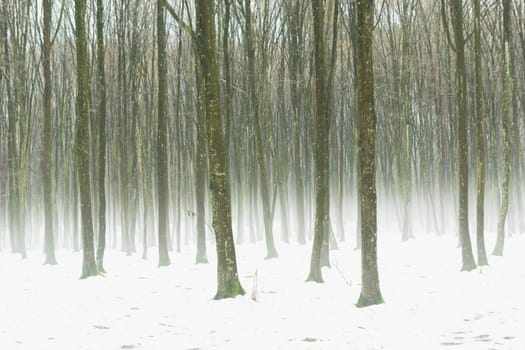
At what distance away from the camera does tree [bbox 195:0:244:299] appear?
8.50 metres

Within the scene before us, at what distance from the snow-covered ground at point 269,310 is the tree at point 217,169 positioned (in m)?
0.42

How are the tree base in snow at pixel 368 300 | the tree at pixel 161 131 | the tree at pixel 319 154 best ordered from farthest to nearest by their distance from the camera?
the tree at pixel 161 131 → the tree at pixel 319 154 → the tree base in snow at pixel 368 300

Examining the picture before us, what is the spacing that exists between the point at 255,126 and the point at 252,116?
314 cm

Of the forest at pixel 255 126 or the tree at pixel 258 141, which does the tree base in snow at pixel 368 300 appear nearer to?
the forest at pixel 255 126

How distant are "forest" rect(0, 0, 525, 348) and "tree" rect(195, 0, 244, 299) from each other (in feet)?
0.07

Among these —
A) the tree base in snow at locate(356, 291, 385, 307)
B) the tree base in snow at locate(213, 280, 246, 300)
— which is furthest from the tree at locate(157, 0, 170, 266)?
the tree base in snow at locate(356, 291, 385, 307)

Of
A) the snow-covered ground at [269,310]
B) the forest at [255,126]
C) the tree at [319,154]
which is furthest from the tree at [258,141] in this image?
the tree at [319,154]

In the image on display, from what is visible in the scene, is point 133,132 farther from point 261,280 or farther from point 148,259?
point 261,280

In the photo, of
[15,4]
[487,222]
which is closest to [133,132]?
[15,4]

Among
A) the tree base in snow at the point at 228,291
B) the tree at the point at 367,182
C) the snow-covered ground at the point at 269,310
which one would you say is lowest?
the snow-covered ground at the point at 269,310

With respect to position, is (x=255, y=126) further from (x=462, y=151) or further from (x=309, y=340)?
(x=309, y=340)

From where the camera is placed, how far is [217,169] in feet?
27.9

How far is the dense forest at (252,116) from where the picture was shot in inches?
341

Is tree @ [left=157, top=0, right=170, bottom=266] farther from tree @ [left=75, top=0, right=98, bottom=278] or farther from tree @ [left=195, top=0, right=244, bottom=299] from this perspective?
tree @ [left=195, top=0, right=244, bottom=299]
